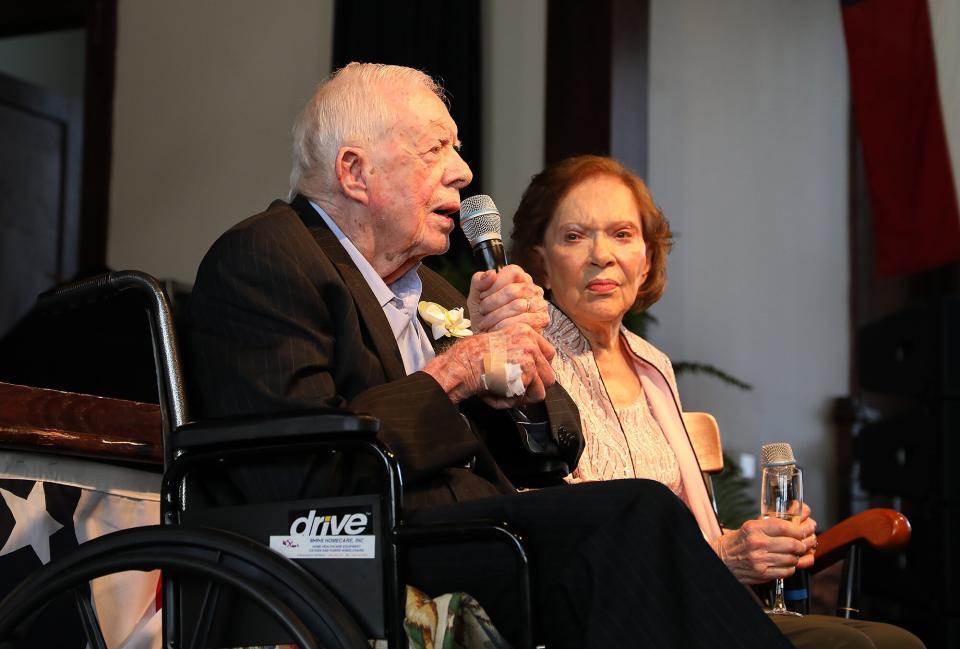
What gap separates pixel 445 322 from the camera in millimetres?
2029

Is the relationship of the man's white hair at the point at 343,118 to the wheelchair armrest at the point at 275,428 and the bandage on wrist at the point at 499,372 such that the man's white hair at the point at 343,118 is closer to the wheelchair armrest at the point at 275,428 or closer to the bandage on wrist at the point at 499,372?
the bandage on wrist at the point at 499,372

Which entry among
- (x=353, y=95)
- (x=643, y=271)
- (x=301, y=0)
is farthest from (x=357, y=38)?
(x=353, y=95)

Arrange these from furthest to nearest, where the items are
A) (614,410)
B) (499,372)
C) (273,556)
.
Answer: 1. (614,410)
2. (499,372)
3. (273,556)

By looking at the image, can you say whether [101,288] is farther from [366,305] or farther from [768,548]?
[768,548]

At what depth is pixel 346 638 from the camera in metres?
1.33

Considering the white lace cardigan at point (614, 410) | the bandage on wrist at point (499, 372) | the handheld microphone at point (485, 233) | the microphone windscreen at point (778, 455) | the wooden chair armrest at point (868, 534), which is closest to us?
the bandage on wrist at point (499, 372)

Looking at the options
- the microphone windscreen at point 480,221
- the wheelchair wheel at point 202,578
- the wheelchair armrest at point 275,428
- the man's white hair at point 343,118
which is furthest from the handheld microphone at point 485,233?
the wheelchair wheel at point 202,578

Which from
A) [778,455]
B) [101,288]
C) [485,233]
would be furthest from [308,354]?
[778,455]

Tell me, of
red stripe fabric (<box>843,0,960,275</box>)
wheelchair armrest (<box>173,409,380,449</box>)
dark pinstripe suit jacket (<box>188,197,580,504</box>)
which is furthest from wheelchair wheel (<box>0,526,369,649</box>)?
red stripe fabric (<box>843,0,960,275</box>)

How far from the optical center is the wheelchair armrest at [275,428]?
1.40 meters

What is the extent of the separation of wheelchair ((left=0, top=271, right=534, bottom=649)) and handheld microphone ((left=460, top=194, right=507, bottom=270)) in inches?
20.8

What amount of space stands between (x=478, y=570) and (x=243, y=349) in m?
0.48

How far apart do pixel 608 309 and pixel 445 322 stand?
24.9 inches

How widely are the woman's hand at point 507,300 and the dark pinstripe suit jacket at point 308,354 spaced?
156 mm
